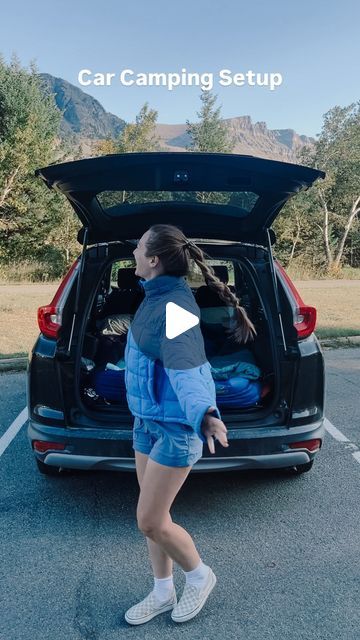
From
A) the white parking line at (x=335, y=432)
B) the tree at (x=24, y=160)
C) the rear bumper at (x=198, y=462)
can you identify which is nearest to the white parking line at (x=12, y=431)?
the rear bumper at (x=198, y=462)

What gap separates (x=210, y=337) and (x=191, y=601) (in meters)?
2.28

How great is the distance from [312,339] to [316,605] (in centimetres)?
153

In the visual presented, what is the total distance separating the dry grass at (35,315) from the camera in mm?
8438

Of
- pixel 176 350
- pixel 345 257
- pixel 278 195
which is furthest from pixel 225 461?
pixel 345 257

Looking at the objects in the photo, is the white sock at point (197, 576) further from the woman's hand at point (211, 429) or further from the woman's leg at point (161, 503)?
the woman's hand at point (211, 429)

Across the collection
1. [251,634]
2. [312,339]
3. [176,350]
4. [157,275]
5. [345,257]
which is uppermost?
[157,275]

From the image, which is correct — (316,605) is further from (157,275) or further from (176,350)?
(157,275)

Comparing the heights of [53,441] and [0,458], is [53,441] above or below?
above

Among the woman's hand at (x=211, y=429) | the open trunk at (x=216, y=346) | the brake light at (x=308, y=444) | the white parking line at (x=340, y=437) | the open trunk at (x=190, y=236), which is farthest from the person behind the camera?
the white parking line at (x=340, y=437)

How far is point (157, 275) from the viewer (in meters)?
2.15

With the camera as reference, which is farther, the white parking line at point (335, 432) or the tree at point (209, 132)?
the tree at point (209, 132)

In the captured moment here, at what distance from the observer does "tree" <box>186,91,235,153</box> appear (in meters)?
38.0

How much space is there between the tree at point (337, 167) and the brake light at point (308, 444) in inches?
1342

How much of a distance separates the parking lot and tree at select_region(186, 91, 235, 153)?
35.4m
